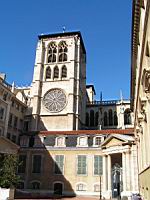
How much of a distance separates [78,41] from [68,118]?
66.8 ft

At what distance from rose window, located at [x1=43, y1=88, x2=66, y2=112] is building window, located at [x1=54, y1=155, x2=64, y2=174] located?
16729mm

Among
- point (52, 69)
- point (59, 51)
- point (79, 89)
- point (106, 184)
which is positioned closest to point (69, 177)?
point (106, 184)

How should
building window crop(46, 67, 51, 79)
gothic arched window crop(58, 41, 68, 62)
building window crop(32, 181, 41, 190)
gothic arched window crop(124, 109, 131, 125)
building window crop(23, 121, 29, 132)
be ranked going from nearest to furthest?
building window crop(32, 181, 41, 190)
building window crop(23, 121, 29, 132)
building window crop(46, 67, 51, 79)
gothic arched window crop(58, 41, 68, 62)
gothic arched window crop(124, 109, 131, 125)

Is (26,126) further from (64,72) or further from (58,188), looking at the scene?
(58,188)

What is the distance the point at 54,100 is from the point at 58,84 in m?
3.94

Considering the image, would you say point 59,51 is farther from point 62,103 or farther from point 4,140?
point 4,140

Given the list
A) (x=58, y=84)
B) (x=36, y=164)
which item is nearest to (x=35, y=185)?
(x=36, y=164)

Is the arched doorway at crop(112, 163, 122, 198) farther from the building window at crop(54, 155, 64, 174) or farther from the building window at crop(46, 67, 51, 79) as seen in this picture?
the building window at crop(46, 67, 51, 79)

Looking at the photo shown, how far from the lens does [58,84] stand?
5950cm

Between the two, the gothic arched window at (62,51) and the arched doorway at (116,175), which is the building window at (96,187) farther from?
the gothic arched window at (62,51)

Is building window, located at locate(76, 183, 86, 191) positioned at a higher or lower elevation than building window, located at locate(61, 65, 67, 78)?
lower

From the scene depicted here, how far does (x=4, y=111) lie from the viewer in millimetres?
43781

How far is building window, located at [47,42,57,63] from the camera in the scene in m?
63.5

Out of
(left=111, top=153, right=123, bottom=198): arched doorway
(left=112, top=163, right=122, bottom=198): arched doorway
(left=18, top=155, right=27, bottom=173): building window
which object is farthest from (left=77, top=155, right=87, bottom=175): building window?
(left=18, top=155, right=27, bottom=173): building window
